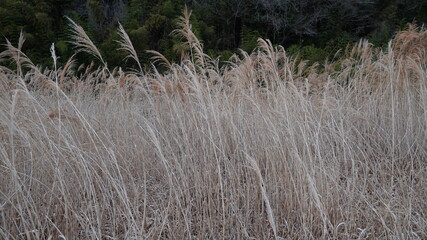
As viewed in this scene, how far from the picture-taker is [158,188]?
6.65ft

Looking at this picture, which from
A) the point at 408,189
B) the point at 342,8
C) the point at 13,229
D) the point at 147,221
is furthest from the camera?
the point at 342,8

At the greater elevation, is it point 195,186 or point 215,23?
point 215,23

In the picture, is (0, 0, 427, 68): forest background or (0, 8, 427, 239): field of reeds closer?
(0, 8, 427, 239): field of reeds

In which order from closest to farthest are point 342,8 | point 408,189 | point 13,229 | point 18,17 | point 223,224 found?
point 13,229 → point 223,224 → point 408,189 → point 18,17 → point 342,8

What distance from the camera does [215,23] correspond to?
440 inches

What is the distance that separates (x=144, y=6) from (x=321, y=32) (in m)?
6.52

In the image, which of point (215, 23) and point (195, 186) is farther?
point (215, 23)

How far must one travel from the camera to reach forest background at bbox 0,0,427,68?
9.33 m

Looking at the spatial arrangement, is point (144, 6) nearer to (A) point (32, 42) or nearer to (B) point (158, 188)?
(A) point (32, 42)

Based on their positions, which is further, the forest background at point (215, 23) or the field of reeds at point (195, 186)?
the forest background at point (215, 23)

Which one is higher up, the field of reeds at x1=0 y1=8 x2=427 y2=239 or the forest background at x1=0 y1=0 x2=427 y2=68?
the forest background at x1=0 y1=0 x2=427 y2=68

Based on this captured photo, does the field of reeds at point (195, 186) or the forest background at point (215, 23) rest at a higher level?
the forest background at point (215, 23)

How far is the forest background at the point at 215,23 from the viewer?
30.6ft

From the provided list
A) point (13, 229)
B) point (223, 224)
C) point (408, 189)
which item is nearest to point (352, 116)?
point (408, 189)
